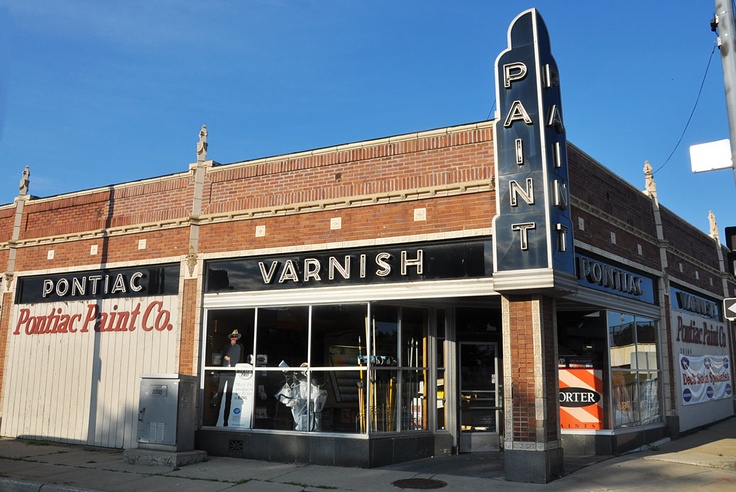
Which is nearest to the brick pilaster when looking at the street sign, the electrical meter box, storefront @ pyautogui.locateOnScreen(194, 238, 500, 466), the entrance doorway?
storefront @ pyautogui.locateOnScreen(194, 238, 500, 466)

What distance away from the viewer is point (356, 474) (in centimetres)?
1098

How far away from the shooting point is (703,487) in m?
9.86

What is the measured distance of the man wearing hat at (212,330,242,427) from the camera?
13.3m

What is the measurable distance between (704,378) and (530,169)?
11.8 meters

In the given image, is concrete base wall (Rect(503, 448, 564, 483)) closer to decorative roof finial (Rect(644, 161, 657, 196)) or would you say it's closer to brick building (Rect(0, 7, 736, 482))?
brick building (Rect(0, 7, 736, 482))

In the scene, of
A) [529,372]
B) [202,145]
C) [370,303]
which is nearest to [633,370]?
[529,372]

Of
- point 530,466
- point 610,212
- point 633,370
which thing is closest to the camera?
point 530,466

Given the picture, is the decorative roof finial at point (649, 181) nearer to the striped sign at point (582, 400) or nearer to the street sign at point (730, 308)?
the striped sign at point (582, 400)

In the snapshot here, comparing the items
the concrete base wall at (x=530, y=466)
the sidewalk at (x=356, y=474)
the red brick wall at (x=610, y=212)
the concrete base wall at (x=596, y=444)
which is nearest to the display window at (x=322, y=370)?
the sidewalk at (x=356, y=474)

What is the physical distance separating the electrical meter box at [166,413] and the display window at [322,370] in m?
0.75

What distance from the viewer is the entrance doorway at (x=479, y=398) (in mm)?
13211

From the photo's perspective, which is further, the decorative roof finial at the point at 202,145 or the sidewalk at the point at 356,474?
the decorative roof finial at the point at 202,145

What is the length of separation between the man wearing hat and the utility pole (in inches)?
369

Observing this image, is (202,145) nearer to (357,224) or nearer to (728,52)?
(357,224)
